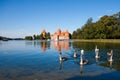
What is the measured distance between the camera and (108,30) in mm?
120062

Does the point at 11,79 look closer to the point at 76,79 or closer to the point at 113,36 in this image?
the point at 76,79

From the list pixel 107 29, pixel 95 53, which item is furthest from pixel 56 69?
pixel 107 29

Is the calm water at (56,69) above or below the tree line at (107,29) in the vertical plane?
below

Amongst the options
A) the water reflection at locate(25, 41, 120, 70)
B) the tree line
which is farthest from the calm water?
the tree line

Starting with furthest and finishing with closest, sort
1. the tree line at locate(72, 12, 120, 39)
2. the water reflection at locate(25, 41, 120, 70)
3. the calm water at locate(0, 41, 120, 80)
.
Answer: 1. the tree line at locate(72, 12, 120, 39)
2. the water reflection at locate(25, 41, 120, 70)
3. the calm water at locate(0, 41, 120, 80)

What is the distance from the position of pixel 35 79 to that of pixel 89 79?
5104 millimetres

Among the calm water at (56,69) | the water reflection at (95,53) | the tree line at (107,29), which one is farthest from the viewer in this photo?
the tree line at (107,29)

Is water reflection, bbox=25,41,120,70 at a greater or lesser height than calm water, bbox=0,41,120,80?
greater

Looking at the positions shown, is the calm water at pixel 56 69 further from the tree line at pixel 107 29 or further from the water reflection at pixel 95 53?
the tree line at pixel 107 29

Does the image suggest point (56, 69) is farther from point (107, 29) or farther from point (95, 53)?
point (107, 29)

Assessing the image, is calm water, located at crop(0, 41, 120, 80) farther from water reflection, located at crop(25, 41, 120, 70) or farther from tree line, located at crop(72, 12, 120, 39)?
tree line, located at crop(72, 12, 120, 39)

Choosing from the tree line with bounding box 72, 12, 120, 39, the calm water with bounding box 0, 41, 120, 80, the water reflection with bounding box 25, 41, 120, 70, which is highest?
the tree line with bounding box 72, 12, 120, 39

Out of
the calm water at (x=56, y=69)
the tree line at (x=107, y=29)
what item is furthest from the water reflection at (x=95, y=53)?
the tree line at (x=107, y=29)

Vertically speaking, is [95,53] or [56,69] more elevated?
[95,53]
